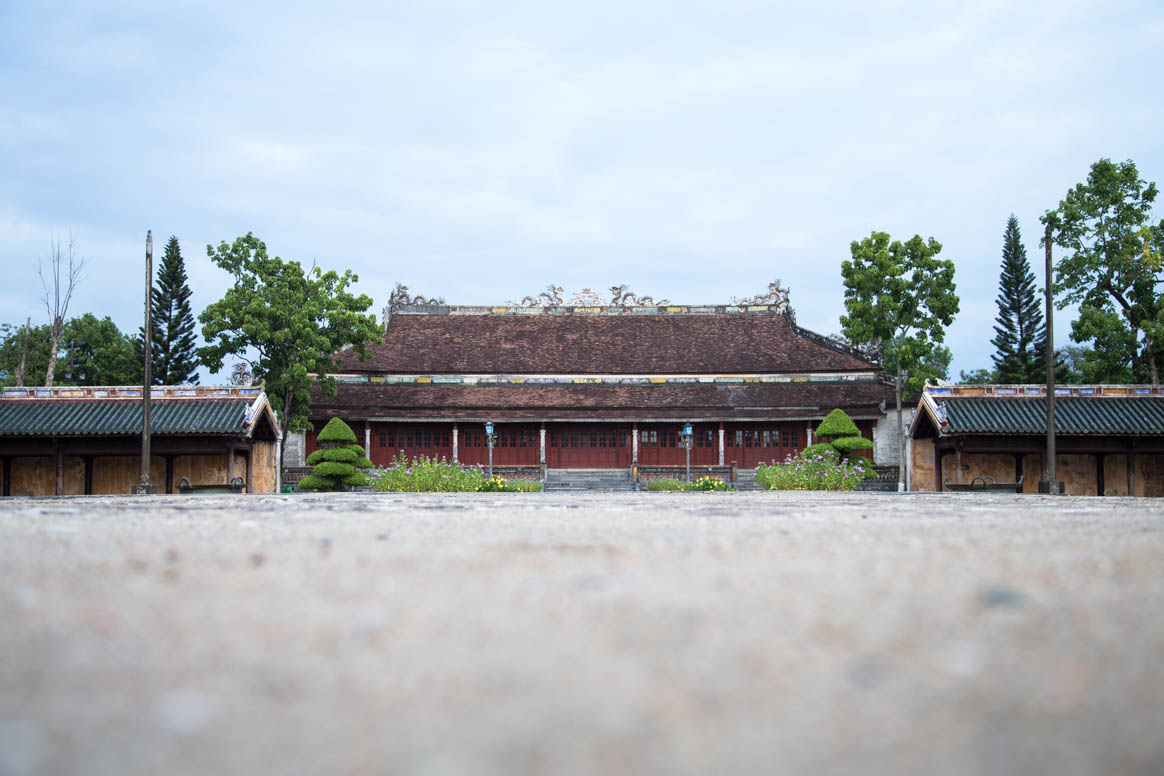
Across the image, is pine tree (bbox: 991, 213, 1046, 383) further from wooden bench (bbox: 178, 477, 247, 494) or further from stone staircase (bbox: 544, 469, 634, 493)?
wooden bench (bbox: 178, 477, 247, 494)

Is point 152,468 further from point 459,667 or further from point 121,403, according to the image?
point 459,667

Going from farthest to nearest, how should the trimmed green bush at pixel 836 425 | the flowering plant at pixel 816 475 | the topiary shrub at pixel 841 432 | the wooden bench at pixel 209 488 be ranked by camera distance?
the trimmed green bush at pixel 836 425 → the topiary shrub at pixel 841 432 → the flowering plant at pixel 816 475 → the wooden bench at pixel 209 488

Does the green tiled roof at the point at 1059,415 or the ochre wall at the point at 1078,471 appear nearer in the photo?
the green tiled roof at the point at 1059,415

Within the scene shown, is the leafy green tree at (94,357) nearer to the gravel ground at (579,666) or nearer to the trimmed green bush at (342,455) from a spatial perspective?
the trimmed green bush at (342,455)

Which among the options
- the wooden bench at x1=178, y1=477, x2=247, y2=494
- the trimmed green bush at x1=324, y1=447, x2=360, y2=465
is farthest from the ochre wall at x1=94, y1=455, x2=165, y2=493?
the trimmed green bush at x1=324, y1=447, x2=360, y2=465

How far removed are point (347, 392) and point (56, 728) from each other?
38088mm

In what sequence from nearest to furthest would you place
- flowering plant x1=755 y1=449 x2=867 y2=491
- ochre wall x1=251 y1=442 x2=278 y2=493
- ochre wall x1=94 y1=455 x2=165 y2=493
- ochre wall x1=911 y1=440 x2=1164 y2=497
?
flowering plant x1=755 y1=449 x2=867 y2=491 → ochre wall x1=911 y1=440 x2=1164 y2=497 → ochre wall x1=94 y1=455 x2=165 y2=493 → ochre wall x1=251 y1=442 x2=278 y2=493

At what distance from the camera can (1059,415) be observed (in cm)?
2678

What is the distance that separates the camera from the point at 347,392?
128 feet

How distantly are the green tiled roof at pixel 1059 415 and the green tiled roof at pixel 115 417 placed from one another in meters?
19.7

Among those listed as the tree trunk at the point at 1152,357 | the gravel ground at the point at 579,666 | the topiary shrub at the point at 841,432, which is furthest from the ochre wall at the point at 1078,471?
the gravel ground at the point at 579,666

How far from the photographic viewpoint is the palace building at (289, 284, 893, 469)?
37.6 metres

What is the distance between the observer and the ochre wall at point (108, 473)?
1077 inches

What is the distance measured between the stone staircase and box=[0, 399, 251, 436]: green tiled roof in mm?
10513
